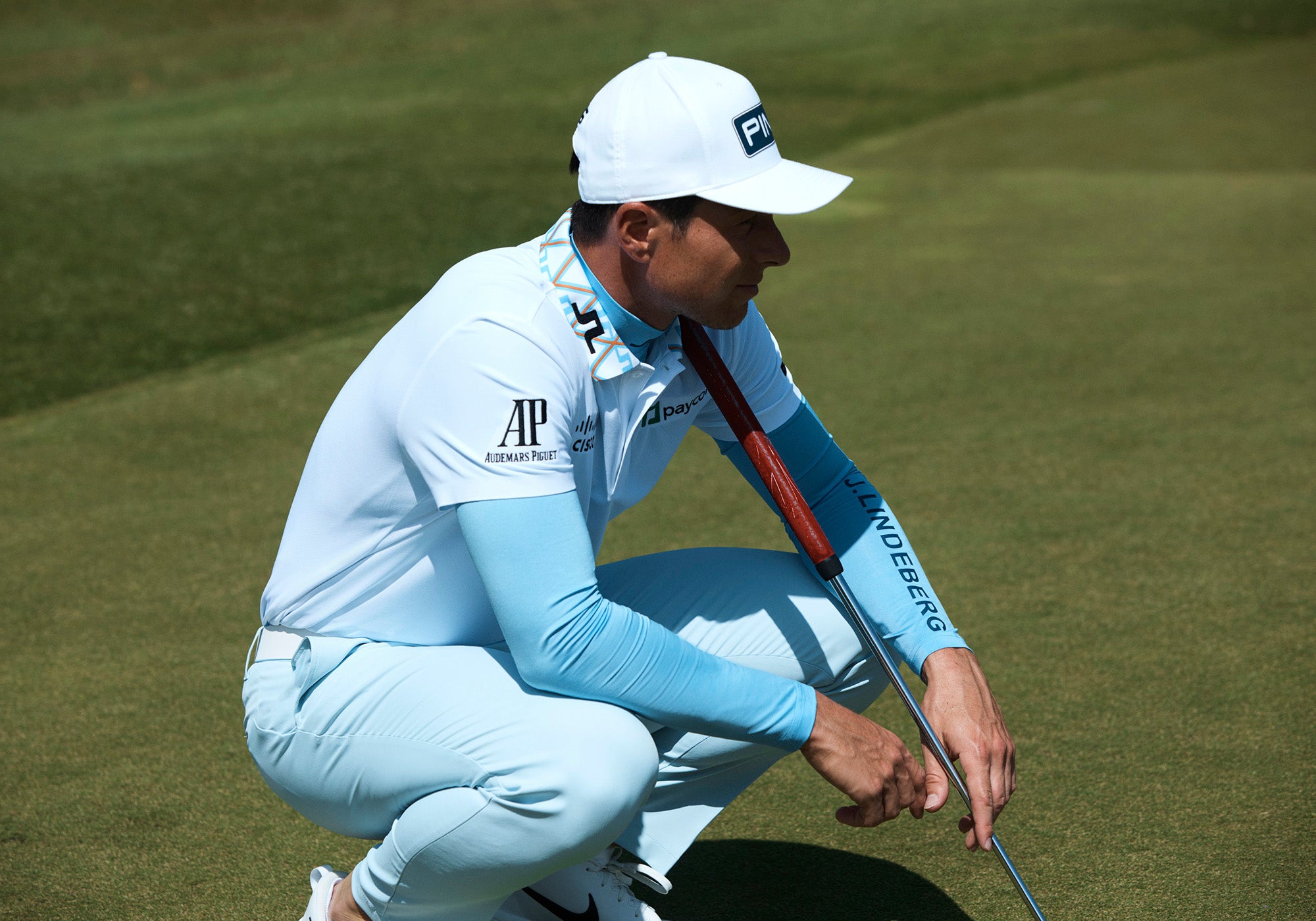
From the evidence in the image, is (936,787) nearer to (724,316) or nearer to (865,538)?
(865,538)

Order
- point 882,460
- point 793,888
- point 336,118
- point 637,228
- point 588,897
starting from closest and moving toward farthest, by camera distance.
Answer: point 637,228, point 588,897, point 793,888, point 882,460, point 336,118

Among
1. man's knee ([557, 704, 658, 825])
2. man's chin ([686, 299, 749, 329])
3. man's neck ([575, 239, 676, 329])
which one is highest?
man's neck ([575, 239, 676, 329])

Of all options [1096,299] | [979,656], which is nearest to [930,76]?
[1096,299]

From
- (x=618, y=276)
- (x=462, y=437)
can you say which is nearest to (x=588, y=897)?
(x=462, y=437)

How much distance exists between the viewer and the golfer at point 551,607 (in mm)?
1661

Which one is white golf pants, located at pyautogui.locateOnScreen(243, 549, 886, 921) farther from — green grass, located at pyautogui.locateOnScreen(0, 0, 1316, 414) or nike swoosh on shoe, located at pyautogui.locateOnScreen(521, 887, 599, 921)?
green grass, located at pyautogui.locateOnScreen(0, 0, 1316, 414)

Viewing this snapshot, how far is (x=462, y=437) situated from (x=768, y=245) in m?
0.46

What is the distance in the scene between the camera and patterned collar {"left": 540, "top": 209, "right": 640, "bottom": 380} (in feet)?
5.80

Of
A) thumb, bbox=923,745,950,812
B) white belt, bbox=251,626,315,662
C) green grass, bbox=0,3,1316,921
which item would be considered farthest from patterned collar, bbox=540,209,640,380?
green grass, bbox=0,3,1316,921

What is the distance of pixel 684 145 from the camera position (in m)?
1.68

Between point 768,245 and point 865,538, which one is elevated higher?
point 768,245

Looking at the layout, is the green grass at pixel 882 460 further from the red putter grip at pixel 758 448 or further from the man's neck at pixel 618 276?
the man's neck at pixel 618 276

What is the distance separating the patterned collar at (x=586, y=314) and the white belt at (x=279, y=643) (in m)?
0.55

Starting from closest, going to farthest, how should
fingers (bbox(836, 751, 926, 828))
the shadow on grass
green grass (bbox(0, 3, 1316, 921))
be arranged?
fingers (bbox(836, 751, 926, 828)) < the shadow on grass < green grass (bbox(0, 3, 1316, 921))
